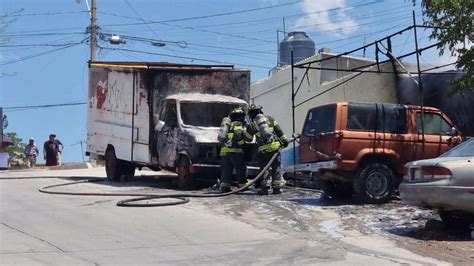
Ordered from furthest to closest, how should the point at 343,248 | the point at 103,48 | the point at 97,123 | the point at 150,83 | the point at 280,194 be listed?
the point at 103,48
the point at 97,123
the point at 150,83
the point at 280,194
the point at 343,248

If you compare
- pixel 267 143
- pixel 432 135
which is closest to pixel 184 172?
pixel 267 143

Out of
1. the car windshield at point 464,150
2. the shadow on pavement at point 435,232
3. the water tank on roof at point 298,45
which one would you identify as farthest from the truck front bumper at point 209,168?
the water tank on roof at point 298,45

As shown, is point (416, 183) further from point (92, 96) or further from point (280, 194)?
point (92, 96)

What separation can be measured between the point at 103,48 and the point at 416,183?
27707 mm

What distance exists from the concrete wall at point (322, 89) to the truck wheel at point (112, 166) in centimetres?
602

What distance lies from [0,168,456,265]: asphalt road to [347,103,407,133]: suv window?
1.79 meters

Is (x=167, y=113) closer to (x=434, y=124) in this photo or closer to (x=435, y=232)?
(x=434, y=124)

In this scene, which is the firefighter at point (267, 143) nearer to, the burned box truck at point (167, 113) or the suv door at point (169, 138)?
the burned box truck at point (167, 113)

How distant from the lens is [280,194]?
13.2 metres

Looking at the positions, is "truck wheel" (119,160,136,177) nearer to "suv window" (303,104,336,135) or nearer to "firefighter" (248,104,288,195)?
"firefighter" (248,104,288,195)

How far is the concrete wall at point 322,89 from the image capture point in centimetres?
2039

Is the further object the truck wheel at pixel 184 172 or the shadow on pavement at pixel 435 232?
the truck wheel at pixel 184 172

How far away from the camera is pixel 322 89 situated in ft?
71.7

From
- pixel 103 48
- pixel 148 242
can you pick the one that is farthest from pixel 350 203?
pixel 103 48
